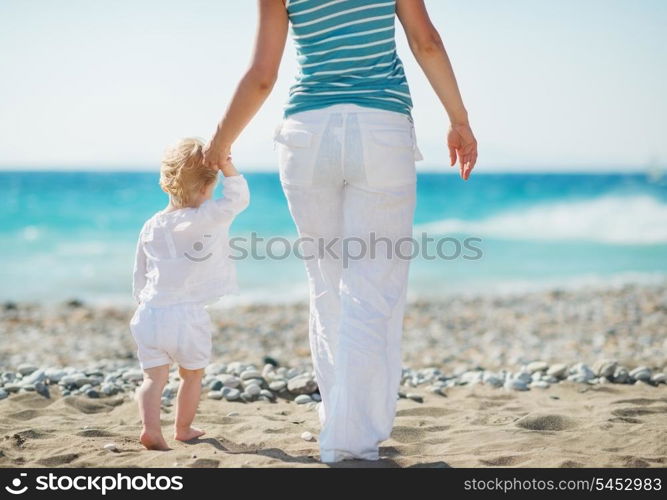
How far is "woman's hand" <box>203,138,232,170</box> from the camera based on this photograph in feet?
10.1

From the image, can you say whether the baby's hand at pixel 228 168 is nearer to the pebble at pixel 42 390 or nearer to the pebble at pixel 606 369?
the pebble at pixel 42 390

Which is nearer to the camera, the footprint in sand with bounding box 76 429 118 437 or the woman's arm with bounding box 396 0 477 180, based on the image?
the woman's arm with bounding box 396 0 477 180

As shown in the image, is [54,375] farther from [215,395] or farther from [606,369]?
[606,369]

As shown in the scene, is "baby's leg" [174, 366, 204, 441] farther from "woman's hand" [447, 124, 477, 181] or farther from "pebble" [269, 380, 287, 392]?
"woman's hand" [447, 124, 477, 181]

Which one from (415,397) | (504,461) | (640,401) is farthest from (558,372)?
(504,461)

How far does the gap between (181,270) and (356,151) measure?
1046mm

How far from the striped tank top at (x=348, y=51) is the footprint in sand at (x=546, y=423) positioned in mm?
1855

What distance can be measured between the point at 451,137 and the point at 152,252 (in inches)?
56.2

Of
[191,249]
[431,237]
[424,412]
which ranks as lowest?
[424,412]

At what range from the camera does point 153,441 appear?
335 centimetres

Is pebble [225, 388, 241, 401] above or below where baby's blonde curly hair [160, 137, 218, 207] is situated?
below

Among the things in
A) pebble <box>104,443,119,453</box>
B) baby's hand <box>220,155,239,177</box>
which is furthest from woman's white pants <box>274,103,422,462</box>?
pebble <box>104,443,119,453</box>

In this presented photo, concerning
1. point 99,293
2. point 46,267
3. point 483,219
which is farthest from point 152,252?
point 483,219
